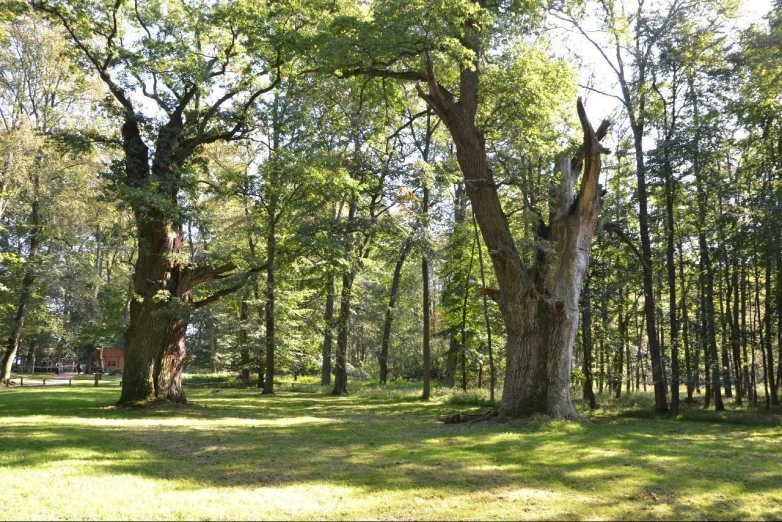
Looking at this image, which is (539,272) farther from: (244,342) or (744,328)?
(244,342)

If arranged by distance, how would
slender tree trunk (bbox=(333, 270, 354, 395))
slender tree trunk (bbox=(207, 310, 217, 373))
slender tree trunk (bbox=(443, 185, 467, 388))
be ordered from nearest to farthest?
slender tree trunk (bbox=(333, 270, 354, 395))
slender tree trunk (bbox=(443, 185, 467, 388))
slender tree trunk (bbox=(207, 310, 217, 373))

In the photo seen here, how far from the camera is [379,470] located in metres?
7.57

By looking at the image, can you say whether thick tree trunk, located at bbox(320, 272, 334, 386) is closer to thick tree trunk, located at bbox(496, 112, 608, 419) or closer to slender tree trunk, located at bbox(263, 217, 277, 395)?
slender tree trunk, located at bbox(263, 217, 277, 395)

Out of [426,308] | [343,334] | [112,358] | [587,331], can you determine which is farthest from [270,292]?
[112,358]

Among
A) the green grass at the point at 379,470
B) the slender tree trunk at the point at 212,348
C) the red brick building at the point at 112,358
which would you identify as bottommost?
the red brick building at the point at 112,358

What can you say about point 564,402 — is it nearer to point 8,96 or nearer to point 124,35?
point 124,35

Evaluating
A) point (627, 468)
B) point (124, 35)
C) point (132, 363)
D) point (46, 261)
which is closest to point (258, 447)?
point (627, 468)

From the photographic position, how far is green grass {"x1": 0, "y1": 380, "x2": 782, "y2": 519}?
225 inches

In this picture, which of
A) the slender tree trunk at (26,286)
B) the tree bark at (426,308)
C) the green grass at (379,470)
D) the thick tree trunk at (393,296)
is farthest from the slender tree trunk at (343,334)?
the slender tree trunk at (26,286)

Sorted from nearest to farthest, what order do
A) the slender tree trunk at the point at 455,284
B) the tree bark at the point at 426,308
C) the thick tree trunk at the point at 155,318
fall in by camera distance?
the thick tree trunk at the point at 155,318
the tree bark at the point at 426,308
the slender tree trunk at the point at 455,284

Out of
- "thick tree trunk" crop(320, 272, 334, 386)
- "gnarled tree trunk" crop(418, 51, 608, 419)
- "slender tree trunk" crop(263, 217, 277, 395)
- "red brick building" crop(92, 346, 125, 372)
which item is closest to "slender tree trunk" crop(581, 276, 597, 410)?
"gnarled tree trunk" crop(418, 51, 608, 419)

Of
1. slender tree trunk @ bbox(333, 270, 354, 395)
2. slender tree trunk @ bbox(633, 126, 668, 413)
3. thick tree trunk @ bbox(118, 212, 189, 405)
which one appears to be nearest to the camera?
thick tree trunk @ bbox(118, 212, 189, 405)

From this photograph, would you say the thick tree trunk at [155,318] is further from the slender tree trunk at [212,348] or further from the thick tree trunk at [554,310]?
the slender tree trunk at [212,348]

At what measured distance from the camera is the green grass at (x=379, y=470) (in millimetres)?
5727
